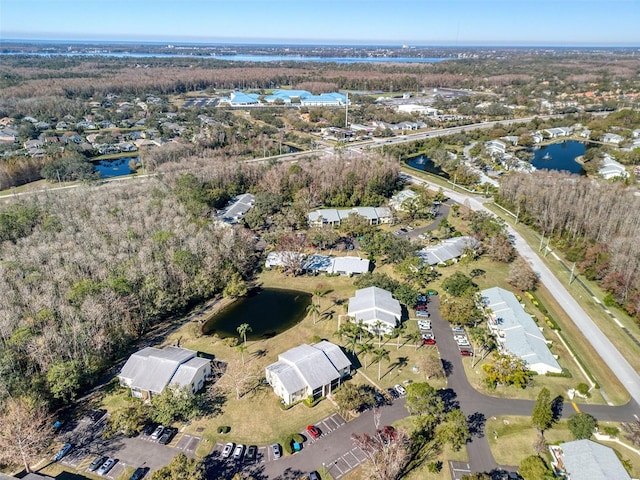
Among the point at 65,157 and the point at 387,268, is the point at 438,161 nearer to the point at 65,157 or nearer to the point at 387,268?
the point at 387,268

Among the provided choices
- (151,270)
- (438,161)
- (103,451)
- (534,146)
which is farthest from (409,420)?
(534,146)

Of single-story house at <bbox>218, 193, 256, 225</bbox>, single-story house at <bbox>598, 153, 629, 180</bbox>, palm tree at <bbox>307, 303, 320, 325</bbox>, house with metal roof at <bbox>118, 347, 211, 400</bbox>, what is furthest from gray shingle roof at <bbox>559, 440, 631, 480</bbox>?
single-story house at <bbox>598, 153, 629, 180</bbox>

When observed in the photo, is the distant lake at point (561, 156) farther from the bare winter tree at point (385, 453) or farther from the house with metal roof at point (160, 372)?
the house with metal roof at point (160, 372)

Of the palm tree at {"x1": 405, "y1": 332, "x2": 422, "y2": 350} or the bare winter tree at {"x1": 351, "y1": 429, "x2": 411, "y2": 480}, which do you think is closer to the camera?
the bare winter tree at {"x1": 351, "y1": 429, "x2": 411, "y2": 480}

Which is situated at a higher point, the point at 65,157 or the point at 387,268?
the point at 65,157

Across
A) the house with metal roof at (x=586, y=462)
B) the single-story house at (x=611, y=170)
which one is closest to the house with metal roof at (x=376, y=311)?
the house with metal roof at (x=586, y=462)

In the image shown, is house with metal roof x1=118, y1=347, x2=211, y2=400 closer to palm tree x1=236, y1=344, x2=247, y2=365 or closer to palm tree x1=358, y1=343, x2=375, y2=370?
palm tree x1=236, y1=344, x2=247, y2=365
